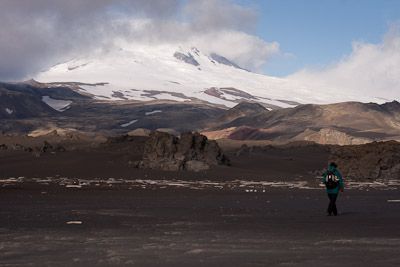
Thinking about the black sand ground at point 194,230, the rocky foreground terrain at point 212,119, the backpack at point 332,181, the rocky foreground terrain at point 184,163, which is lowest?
the black sand ground at point 194,230

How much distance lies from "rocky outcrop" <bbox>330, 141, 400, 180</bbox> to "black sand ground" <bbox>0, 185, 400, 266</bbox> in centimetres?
912

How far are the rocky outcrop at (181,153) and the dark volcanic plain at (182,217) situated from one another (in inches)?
31.5

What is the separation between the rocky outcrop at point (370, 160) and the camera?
31266mm

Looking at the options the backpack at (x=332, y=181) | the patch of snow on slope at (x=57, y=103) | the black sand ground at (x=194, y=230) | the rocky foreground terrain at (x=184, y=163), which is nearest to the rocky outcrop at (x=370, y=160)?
the rocky foreground terrain at (x=184, y=163)

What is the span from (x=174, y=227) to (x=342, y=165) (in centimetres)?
2006

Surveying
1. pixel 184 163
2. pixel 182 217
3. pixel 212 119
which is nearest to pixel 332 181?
pixel 182 217

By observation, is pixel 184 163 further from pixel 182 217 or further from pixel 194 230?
pixel 194 230

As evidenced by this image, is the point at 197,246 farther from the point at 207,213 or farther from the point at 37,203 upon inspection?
the point at 37,203

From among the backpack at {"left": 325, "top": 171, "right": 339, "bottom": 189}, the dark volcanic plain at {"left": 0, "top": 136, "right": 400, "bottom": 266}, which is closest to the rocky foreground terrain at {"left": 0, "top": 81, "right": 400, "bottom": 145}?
the dark volcanic plain at {"left": 0, "top": 136, "right": 400, "bottom": 266}

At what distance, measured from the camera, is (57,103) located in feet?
627

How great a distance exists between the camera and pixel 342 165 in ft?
106

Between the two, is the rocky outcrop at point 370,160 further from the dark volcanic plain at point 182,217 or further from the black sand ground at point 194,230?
the black sand ground at point 194,230

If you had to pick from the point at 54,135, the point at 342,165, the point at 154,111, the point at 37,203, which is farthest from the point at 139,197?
the point at 154,111

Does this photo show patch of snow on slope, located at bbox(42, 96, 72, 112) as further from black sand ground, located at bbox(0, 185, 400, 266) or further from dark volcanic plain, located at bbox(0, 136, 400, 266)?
black sand ground, located at bbox(0, 185, 400, 266)
